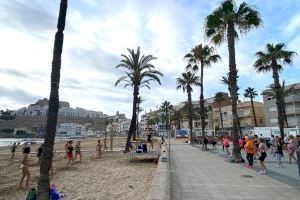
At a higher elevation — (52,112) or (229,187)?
(52,112)

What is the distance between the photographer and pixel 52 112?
8586 millimetres

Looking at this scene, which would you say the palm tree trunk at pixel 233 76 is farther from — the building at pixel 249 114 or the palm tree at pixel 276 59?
the building at pixel 249 114

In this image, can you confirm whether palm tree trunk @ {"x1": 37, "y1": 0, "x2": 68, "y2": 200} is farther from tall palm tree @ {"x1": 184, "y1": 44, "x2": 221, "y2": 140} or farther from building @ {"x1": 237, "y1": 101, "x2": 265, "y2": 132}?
building @ {"x1": 237, "y1": 101, "x2": 265, "y2": 132}

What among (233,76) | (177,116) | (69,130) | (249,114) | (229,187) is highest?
(177,116)

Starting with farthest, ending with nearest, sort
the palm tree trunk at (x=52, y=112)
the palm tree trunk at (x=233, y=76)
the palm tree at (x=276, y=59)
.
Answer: the palm tree at (x=276, y=59), the palm tree trunk at (x=233, y=76), the palm tree trunk at (x=52, y=112)

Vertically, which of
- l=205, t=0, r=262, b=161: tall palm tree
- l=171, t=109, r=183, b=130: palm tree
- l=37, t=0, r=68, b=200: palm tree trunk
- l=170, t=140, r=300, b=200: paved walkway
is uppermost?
l=171, t=109, r=183, b=130: palm tree

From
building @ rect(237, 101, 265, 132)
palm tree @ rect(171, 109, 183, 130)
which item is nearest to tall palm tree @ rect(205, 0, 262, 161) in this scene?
building @ rect(237, 101, 265, 132)

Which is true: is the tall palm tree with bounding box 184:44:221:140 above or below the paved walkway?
above

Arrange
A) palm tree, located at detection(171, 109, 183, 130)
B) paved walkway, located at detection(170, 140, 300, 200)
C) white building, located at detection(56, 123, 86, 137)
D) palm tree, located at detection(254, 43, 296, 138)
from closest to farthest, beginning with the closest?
paved walkway, located at detection(170, 140, 300, 200) < palm tree, located at detection(254, 43, 296, 138) < palm tree, located at detection(171, 109, 183, 130) < white building, located at detection(56, 123, 86, 137)

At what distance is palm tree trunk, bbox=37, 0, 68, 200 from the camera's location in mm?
8137

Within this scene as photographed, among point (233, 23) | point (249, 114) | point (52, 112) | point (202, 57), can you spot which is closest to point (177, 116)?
point (249, 114)

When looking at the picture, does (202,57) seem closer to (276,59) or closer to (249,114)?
(276,59)

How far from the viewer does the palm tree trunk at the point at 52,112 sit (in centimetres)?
814

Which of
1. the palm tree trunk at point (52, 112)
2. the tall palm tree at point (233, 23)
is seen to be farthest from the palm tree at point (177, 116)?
the palm tree trunk at point (52, 112)
